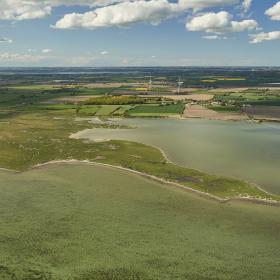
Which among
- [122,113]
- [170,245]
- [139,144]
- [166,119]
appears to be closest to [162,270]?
[170,245]

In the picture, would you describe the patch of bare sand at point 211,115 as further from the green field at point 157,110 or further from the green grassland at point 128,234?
the green grassland at point 128,234

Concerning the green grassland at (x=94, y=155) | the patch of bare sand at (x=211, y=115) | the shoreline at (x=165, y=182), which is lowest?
the shoreline at (x=165, y=182)

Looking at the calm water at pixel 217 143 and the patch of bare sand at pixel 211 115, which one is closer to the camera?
the calm water at pixel 217 143

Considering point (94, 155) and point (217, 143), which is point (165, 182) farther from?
point (217, 143)

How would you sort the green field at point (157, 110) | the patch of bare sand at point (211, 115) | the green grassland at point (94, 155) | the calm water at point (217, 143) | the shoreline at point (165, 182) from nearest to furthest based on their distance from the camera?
the shoreline at point (165, 182) < the green grassland at point (94, 155) < the calm water at point (217, 143) < the patch of bare sand at point (211, 115) < the green field at point (157, 110)

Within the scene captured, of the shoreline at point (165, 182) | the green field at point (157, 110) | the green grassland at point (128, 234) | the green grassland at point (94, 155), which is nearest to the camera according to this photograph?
the green grassland at point (128, 234)

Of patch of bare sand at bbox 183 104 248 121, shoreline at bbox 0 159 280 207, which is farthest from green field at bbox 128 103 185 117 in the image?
shoreline at bbox 0 159 280 207

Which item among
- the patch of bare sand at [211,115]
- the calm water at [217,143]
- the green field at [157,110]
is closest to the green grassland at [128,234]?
the calm water at [217,143]

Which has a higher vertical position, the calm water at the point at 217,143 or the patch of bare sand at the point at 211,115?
the patch of bare sand at the point at 211,115
